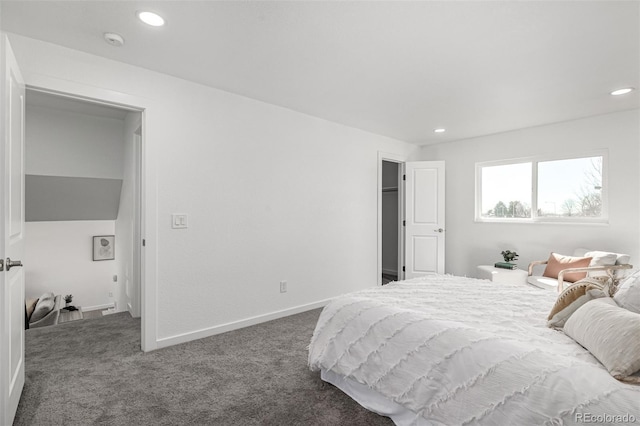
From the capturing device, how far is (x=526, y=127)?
4500 mm

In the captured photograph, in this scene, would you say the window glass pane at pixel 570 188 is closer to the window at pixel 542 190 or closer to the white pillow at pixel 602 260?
the window at pixel 542 190

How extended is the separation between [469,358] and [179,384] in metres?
1.87

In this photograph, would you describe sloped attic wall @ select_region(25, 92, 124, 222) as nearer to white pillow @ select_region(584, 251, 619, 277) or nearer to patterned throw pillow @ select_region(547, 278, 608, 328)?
patterned throw pillow @ select_region(547, 278, 608, 328)

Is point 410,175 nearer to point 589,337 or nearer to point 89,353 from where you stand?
point 589,337

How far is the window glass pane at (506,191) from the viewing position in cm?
466

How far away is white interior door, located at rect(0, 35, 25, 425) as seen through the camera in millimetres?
1594

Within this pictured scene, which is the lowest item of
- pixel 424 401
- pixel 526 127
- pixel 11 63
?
pixel 424 401

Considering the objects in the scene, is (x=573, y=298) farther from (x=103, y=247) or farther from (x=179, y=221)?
(x=103, y=247)

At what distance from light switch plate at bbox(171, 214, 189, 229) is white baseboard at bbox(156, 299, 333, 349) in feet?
3.23

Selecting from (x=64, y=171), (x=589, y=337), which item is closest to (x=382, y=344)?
(x=589, y=337)

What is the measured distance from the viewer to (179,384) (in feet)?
7.23

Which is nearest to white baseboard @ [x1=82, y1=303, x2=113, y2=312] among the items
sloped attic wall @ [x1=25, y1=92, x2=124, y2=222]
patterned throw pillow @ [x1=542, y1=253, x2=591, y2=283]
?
sloped attic wall @ [x1=25, y1=92, x2=124, y2=222]

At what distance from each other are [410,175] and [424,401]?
4.13 metres

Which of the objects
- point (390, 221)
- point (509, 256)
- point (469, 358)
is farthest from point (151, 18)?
point (390, 221)
